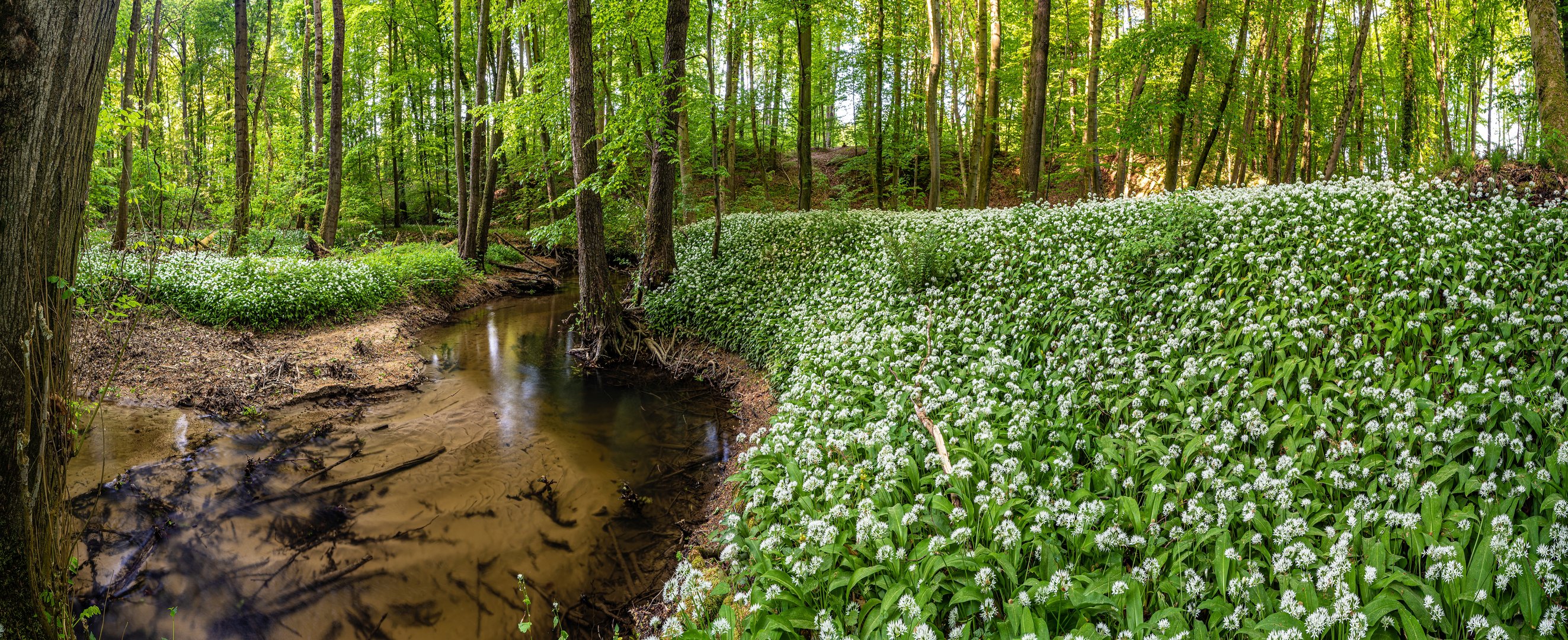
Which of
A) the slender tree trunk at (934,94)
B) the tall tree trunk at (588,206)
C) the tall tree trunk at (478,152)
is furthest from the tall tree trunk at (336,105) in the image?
the slender tree trunk at (934,94)

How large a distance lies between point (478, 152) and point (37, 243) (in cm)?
1461

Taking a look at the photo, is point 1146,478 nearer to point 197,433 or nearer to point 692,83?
point 197,433

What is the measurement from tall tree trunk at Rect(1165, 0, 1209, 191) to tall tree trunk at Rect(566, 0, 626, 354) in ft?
32.8

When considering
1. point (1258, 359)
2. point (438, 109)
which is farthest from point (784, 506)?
point (438, 109)

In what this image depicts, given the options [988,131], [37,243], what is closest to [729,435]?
[37,243]

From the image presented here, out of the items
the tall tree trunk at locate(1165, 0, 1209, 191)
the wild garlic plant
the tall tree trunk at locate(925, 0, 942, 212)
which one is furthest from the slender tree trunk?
the wild garlic plant

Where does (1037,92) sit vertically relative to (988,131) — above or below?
below

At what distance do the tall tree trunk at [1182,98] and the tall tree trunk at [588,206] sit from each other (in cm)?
1000

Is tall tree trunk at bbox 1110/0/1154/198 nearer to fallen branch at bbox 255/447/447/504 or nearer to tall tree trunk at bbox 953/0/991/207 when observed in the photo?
tall tree trunk at bbox 953/0/991/207

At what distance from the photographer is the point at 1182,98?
11383 millimetres

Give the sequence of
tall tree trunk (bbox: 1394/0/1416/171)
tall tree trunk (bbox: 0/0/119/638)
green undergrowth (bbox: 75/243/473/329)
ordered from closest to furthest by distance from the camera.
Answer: tall tree trunk (bbox: 0/0/119/638), green undergrowth (bbox: 75/243/473/329), tall tree trunk (bbox: 1394/0/1416/171)

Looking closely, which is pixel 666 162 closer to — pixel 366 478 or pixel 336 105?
pixel 366 478

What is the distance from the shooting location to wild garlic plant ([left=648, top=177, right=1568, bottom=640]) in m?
2.87

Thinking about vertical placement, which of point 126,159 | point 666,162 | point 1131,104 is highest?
point 1131,104
